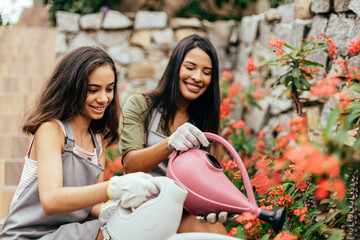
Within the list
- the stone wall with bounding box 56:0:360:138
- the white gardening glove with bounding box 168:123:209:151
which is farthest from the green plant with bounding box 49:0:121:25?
the white gardening glove with bounding box 168:123:209:151

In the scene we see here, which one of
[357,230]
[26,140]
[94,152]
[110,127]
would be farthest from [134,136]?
[26,140]

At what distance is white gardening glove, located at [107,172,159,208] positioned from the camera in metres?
1.09

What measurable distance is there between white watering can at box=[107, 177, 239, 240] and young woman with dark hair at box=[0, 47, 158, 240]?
4.8 inches

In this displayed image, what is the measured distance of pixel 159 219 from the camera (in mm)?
1065

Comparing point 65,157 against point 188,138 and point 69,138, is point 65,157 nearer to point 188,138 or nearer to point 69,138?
point 69,138

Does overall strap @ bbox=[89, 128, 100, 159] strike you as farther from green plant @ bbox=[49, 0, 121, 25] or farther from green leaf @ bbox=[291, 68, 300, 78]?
green plant @ bbox=[49, 0, 121, 25]

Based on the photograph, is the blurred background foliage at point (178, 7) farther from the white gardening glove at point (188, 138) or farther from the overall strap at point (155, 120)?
the white gardening glove at point (188, 138)

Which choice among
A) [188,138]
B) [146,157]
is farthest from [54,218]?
[188,138]

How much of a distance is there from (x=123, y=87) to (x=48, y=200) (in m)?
2.48

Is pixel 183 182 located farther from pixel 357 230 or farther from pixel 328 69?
pixel 328 69

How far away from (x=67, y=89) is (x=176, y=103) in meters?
0.61

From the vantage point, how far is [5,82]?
3.53m

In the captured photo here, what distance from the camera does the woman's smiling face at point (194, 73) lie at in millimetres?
1836

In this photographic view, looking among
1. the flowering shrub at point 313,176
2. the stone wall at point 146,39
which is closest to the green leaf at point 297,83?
the flowering shrub at point 313,176
